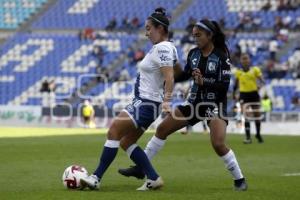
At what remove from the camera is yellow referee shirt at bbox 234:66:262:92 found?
21.1m

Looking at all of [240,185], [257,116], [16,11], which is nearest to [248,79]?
[257,116]

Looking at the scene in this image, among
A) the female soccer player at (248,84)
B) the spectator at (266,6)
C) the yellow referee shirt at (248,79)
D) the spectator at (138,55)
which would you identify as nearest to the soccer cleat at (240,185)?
the female soccer player at (248,84)

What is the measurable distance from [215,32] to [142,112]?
1.43m

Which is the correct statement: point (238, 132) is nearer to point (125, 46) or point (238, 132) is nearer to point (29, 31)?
point (125, 46)

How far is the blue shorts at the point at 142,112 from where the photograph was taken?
9.63 meters

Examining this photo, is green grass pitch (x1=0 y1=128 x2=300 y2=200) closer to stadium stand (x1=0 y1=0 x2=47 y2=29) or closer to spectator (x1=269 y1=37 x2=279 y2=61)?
spectator (x1=269 y1=37 x2=279 y2=61)

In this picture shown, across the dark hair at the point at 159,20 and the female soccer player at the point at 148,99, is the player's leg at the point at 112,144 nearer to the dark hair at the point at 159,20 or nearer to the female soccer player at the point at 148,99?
the female soccer player at the point at 148,99

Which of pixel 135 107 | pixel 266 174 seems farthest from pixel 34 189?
pixel 266 174

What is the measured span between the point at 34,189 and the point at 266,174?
14.0 ft

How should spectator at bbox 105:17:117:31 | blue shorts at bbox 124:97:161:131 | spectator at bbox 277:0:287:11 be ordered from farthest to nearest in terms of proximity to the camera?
spectator at bbox 105:17:117:31
spectator at bbox 277:0:287:11
blue shorts at bbox 124:97:161:131

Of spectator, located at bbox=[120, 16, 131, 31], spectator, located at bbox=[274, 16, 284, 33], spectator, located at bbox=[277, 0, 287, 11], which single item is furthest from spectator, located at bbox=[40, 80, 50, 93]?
spectator, located at bbox=[277, 0, 287, 11]

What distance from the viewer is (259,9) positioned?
138 feet

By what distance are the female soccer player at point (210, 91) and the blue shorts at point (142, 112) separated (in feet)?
0.94

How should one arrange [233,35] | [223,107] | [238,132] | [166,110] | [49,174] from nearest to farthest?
[166,110] < [223,107] < [49,174] < [238,132] < [233,35]
